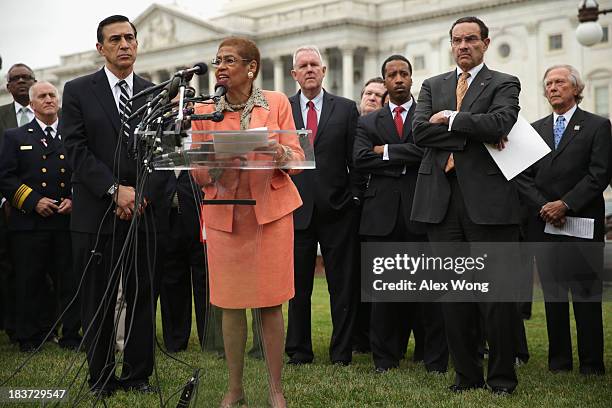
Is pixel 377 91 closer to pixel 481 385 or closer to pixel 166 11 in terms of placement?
pixel 481 385

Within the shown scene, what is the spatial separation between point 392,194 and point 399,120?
1.99 ft

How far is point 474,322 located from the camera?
5816 millimetres

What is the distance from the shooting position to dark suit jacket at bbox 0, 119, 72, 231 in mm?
8102

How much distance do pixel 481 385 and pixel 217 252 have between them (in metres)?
2.10

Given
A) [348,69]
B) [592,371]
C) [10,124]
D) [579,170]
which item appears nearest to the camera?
[592,371]

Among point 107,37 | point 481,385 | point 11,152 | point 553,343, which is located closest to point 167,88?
point 107,37

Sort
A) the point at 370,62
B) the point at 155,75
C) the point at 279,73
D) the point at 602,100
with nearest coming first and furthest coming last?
1. the point at 602,100
2. the point at 370,62
3. the point at 279,73
4. the point at 155,75

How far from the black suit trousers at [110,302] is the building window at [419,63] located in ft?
165

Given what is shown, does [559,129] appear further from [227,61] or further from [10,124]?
[10,124]

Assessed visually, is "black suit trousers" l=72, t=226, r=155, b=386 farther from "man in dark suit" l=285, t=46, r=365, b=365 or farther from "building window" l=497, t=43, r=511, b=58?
"building window" l=497, t=43, r=511, b=58

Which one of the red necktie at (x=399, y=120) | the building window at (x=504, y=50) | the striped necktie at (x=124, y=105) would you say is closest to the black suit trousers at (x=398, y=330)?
the red necktie at (x=399, y=120)

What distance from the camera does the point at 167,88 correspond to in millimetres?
4227

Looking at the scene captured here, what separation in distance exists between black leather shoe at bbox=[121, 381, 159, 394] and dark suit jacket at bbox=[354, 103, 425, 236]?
2.06 m

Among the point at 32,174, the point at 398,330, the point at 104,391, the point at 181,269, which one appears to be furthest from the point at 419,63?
the point at 104,391
